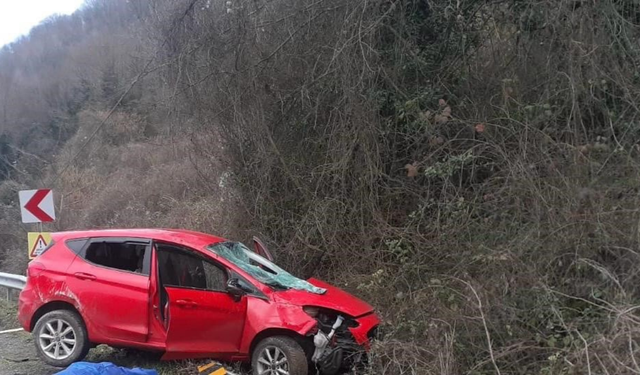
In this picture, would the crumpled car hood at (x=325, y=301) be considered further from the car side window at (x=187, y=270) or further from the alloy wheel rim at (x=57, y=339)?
the alloy wheel rim at (x=57, y=339)

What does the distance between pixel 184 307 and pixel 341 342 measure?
1737 mm

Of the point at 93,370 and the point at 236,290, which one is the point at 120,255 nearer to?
the point at 236,290

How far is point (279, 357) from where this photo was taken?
5941 mm

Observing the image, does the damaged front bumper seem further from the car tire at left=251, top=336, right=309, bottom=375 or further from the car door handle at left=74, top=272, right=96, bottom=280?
the car door handle at left=74, top=272, right=96, bottom=280

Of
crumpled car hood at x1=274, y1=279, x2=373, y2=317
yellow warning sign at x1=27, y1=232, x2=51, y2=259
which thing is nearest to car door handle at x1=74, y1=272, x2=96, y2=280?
crumpled car hood at x1=274, y1=279, x2=373, y2=317

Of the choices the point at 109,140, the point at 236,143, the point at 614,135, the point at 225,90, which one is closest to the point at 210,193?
the point at 236,143

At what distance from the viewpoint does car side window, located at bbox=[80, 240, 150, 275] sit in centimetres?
663

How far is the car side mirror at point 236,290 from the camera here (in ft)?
20.4

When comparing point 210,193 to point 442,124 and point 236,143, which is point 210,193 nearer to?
point 236,143

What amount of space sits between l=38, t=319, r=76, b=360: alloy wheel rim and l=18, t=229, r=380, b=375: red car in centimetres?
1

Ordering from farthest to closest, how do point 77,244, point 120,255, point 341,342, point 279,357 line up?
point 77,244 < point 120,255 < point 341,342 < point 279,357

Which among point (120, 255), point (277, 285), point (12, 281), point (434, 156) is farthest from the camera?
point (12, 281)

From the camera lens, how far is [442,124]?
8.48 m

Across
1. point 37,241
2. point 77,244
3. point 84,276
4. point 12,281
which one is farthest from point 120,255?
point 12,281
